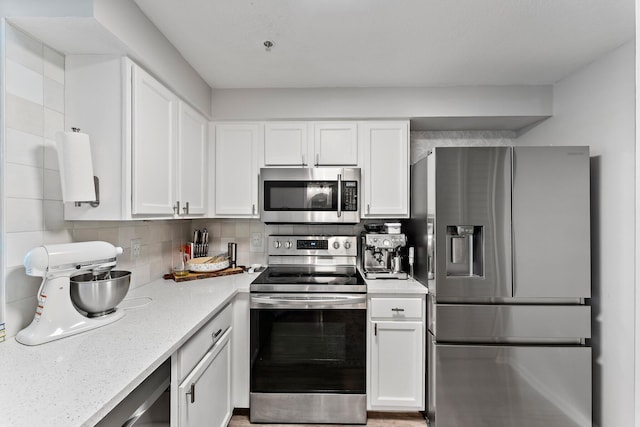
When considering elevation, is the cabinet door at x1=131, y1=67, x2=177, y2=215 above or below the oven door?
above

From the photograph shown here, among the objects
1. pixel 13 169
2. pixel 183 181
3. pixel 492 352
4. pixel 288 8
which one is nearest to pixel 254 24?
pixel 288 8

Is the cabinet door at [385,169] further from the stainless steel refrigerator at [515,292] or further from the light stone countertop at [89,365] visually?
the light stone countertop at [89,365]

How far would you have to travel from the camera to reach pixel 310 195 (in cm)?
239

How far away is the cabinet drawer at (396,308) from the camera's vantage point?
81.7 inches

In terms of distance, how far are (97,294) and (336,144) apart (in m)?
1.78

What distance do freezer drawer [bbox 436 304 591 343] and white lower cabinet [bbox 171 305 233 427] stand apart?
127 cm

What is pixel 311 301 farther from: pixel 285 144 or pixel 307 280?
pixel 285 144

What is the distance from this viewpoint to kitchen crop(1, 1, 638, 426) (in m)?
1.28

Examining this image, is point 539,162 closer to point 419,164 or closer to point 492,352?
point 419,164

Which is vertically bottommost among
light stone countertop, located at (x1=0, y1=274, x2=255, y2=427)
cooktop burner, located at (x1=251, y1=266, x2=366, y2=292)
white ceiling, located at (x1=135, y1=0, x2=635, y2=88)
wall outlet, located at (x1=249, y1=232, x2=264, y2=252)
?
light stone countertop, located at (x1=0, y1=274, x2=255, y2=427)

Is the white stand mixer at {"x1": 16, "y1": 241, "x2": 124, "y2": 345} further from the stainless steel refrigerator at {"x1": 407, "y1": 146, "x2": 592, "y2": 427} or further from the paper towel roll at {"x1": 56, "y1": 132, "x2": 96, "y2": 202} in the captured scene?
the stainless steel refrigerator at {"x1": 407, "y1": 146, "x2": 592, "y2": 427}

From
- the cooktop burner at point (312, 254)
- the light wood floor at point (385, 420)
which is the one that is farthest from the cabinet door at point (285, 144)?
the light wood floor at point (385, 420)

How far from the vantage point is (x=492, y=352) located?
1870mm

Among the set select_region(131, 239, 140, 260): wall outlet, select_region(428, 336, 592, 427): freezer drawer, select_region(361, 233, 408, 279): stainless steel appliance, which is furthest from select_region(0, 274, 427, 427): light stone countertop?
select_region(428, 336, 592, 427): freezer drawer
